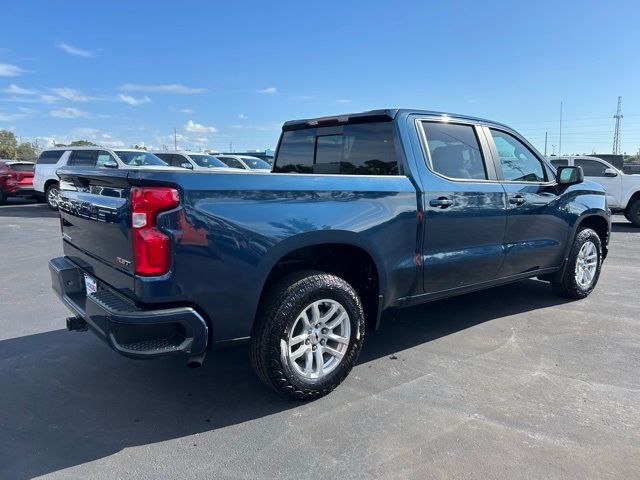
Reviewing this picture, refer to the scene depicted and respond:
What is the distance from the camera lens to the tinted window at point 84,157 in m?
13.8

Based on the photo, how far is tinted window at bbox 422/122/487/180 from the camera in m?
4.07

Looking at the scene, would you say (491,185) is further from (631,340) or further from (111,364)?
(111,364)

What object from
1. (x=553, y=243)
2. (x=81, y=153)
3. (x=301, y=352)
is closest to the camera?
(x=301, y=352)

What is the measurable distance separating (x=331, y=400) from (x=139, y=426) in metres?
1.23

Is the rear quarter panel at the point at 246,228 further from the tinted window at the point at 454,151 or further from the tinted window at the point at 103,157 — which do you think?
the tinted window at the point at 103,157

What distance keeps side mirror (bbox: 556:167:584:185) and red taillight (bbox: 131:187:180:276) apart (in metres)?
4.13

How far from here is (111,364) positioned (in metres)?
3.89

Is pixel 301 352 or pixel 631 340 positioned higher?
pixel 301 352

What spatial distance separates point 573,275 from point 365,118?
10.4 feet

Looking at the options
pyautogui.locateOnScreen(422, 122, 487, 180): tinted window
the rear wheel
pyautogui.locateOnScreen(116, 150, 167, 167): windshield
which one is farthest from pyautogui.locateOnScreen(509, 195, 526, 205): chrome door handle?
the rear wheel

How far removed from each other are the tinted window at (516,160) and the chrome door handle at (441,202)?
0.99 m

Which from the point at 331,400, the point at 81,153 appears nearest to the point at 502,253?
the point at 331,400

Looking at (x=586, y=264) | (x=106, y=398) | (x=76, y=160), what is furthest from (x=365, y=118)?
(x=76, y=160)

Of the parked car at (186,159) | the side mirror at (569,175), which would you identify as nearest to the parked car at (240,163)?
the parked car at (186,159)
